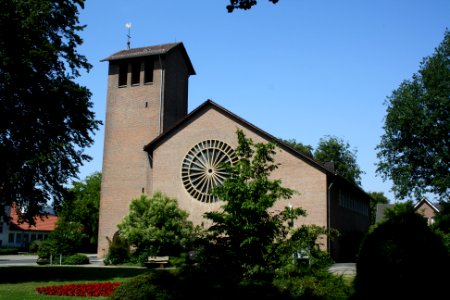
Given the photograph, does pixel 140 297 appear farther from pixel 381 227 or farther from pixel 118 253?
pixel 118 253

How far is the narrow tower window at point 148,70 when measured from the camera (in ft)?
141

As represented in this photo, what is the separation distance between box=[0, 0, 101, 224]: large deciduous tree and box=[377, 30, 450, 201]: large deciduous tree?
2894cm

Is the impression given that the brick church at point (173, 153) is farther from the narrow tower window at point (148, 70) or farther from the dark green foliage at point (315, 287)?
the dark green foliage at point (315, 287)

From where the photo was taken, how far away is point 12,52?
21.0 meters

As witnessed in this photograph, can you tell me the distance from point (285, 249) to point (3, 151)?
615 inches

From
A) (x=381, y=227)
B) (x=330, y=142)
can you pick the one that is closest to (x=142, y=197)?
(x=381, y=227)

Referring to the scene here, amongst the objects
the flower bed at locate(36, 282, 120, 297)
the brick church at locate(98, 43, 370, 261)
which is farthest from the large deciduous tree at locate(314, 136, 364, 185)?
the flower bed at locate(36, 282, 120, 297)

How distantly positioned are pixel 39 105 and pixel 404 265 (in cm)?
1898

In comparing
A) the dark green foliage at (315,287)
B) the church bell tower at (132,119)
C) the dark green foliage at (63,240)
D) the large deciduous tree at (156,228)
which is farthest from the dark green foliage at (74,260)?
the dark green foliage at (315,287)

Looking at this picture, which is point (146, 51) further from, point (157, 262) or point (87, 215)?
point (87, 215)

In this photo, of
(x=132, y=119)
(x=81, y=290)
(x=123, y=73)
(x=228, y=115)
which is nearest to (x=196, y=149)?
(x=228, y=115)

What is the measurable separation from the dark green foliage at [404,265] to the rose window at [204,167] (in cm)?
2918

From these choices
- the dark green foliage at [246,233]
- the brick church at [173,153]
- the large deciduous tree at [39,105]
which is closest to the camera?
the dark green foliage at [246,233]

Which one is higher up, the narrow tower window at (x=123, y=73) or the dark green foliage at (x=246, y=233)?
the narrow tower window at (x=123, y=73)
